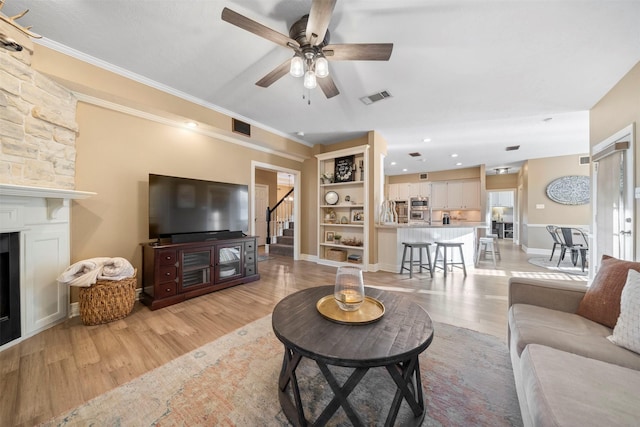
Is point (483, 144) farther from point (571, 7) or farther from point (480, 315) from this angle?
point (480, 315)

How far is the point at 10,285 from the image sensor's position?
190cm

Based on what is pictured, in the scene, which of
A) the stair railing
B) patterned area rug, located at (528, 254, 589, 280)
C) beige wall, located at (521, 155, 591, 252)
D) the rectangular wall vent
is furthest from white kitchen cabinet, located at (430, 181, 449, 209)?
the rectangular wall vent

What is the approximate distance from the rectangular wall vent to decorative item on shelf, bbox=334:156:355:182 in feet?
6.65

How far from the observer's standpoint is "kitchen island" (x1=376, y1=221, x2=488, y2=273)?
4.34m

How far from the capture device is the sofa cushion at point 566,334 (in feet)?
3.59

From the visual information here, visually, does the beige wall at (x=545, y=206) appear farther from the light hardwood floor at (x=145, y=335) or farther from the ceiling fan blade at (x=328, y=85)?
the ceiling fan blade at (x=328, y=85)

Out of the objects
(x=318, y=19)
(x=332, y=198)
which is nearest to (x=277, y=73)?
(x=318, y=19)

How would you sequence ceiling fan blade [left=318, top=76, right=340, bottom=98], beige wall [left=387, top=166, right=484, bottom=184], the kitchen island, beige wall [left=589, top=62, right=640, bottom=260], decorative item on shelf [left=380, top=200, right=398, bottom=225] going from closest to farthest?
ceiling fan blade [left=318, top=76, right=340, bottom=98] < beige wall [left=589, top=62, right=640, bottom=260] < the kitchen island < decorative item on shelf [left=380, top=200, right=398, bottom=225] < beige wall [left=387, top=166, right=484, bottom=184]

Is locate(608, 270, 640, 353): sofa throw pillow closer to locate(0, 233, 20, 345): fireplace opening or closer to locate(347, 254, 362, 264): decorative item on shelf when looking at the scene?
locate(347, 254, 362, 264): decorative item on shelf

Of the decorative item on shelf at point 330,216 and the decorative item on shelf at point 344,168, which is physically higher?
the decorative item on shelf at point 344,168

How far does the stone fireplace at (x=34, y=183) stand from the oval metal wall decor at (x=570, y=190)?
9.65 m

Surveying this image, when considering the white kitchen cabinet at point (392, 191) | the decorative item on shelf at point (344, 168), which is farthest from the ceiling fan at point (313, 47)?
the white kitchen cabinet at point (392, 191)

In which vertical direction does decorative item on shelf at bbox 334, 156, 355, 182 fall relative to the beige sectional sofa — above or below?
above

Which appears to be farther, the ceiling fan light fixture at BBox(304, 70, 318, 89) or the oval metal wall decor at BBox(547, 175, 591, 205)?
the oval metal wall decor at BBox(547, 175, 591, 205)
